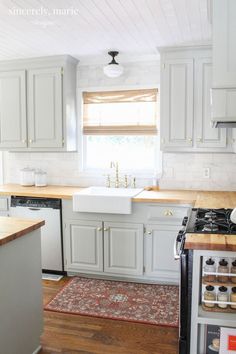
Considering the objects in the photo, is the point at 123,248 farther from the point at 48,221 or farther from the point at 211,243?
the point at 211,243

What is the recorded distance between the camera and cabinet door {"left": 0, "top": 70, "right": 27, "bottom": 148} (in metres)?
4.05

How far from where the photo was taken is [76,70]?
13.7 feet

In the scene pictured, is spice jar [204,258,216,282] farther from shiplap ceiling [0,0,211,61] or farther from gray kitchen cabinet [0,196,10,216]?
gray kitchen cabinet [0,196,10,216]

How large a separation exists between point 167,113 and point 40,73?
149 centimetres

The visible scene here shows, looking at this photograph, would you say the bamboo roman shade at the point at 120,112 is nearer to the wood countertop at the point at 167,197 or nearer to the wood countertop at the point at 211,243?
the wood countertop at the point at 167,197

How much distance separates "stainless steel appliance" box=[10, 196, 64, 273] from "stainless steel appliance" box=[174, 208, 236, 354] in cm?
170

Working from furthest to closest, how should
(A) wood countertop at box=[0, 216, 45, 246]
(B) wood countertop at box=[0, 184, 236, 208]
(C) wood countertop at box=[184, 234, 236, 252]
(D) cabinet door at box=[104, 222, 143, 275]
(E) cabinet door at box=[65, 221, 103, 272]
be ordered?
(E) cabinet door at box=[65, 221, 103, 272], (D) cabinet door at box=[104, 222, 143, 275], (B) wood countertop at box=[0, 184, 236, 208], (A) wood countertop at box=[0, 216, 45, 246], (C) wood countertop at box=[184, 234, 236, 252]

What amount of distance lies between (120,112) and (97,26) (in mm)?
1313

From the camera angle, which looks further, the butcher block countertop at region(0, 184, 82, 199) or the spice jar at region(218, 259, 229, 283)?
the butcher block countertop at region(0, 184, 82, 199)

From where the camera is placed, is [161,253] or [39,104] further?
[39,104]

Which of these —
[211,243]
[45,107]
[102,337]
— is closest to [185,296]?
[211,243]

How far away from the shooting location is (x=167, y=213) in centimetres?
336

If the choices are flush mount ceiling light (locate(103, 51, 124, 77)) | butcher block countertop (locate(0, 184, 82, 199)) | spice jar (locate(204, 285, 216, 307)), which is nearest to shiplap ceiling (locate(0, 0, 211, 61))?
flush mount ceiling light (locate(103, 51, 124, 77))

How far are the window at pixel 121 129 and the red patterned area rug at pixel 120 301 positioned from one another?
1.34 metres
